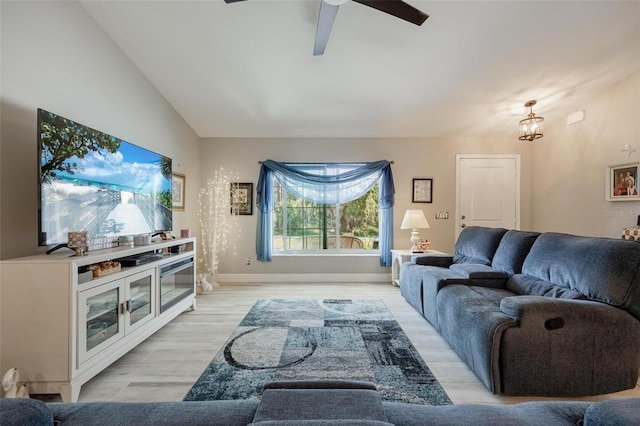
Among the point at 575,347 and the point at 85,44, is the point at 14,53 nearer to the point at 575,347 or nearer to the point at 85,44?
the point at 85,44

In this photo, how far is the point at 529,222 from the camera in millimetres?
4512

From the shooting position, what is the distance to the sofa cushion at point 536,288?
6.31 feet

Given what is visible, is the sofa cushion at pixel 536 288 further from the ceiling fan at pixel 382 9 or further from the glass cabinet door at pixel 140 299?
the glass cabinet door at pixel 140 299

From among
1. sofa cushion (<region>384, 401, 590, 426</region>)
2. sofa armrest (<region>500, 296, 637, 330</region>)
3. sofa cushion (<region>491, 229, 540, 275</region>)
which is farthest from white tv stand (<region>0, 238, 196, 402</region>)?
sofa cushion (<region>491, 229, 540, 275</region>)


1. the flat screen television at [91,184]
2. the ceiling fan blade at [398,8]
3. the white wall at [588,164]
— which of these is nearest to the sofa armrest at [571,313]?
the ceiling fan blade at [398,8]

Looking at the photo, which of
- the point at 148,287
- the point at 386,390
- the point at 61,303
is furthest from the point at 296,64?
the point at 386,390

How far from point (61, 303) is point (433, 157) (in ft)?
15.4

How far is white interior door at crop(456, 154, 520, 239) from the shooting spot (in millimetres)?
4488

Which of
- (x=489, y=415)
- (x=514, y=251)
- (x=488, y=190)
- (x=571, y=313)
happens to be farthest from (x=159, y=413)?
(x=488, y=190)

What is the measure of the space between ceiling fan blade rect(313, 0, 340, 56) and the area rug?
Result: 2459 mm

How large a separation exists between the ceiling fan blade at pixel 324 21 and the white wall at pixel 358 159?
2.22 meters

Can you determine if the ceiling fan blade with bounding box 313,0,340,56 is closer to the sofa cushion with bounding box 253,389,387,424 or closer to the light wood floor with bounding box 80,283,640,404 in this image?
the sofa cushion with bounding box 253,389,387,424

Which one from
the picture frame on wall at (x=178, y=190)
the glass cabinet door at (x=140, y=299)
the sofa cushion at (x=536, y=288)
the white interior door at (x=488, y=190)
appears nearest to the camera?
the sofa cushion at (x=536, y=288)

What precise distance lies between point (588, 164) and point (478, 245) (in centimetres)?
199
